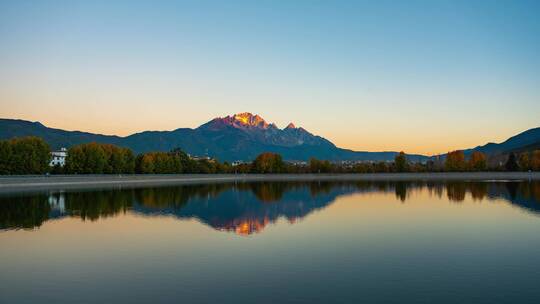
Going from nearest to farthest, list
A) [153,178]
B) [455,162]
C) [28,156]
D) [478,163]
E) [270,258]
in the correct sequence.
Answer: [270,258] < [28,156] < [153,178] < [478,163] < [455,162]

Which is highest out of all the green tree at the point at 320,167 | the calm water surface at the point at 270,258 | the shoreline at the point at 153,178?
the green tree at the point at 320,167

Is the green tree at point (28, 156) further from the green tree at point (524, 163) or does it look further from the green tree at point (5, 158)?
the green tree at point (524, 163)

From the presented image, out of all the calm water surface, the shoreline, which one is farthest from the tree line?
the calm water surface

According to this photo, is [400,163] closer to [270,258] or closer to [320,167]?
[320,167]

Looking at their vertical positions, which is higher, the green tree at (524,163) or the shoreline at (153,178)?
the green tree at (524,163)

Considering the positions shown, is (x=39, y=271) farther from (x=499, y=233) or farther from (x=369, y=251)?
(x=499, y=233)

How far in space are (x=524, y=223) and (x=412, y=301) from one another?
22.1 meters

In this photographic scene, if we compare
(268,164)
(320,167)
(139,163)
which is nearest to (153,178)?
(139,163)

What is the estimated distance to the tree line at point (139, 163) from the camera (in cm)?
9406

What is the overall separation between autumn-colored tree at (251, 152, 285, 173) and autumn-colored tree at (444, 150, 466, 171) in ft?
201

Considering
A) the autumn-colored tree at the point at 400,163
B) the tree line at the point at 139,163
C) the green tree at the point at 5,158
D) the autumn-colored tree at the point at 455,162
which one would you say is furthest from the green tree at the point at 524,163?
the green tree at the point at 5,158

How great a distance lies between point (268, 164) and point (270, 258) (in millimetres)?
155454

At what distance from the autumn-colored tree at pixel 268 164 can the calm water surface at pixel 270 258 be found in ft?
452

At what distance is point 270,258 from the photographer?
20047mm
